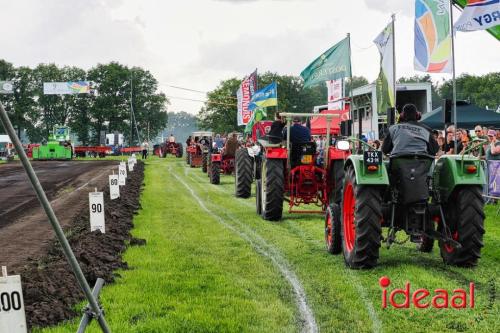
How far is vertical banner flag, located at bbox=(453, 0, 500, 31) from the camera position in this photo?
11.8m

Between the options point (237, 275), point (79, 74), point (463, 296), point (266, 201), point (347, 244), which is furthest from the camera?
point (79, 74)

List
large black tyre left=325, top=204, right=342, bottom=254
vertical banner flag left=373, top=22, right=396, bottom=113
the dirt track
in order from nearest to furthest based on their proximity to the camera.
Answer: large black tyre left=325, top=204, right=342, bottom=254 → the dirt track → vertical banner flag left=373, top=22, right=396, bottom=113

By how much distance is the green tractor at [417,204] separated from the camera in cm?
755

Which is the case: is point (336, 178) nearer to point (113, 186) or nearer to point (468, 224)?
point (468, 224)

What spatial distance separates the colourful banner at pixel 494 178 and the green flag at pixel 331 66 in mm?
6611

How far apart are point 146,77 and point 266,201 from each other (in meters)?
98.6

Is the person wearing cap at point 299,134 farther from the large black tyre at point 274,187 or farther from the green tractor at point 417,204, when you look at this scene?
the green tractor at point 417,204


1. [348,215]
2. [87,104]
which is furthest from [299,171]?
[87,104]

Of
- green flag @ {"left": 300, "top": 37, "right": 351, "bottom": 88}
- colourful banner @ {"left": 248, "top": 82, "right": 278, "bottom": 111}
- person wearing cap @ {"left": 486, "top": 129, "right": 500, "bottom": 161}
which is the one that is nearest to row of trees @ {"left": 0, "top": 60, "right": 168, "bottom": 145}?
colourful banner @ {"left": 248, "top": 82, "right": 278, "bottom": 111}

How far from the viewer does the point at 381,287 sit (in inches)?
265

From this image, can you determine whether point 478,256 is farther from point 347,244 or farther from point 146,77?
point 146,77

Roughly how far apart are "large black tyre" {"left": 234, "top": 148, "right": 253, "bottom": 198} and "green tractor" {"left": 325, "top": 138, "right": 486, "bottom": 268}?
10.5 meters

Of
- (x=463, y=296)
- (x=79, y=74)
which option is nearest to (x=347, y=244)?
(x=463, y=296)

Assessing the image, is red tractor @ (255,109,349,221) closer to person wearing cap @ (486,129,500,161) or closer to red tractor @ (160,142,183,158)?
person wearing cap @ (486,129,500,161)
